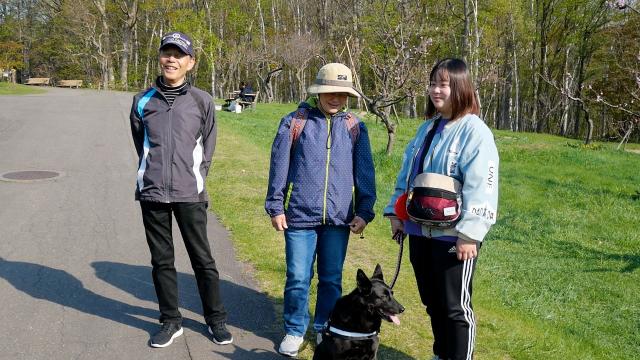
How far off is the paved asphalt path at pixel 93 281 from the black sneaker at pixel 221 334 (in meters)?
0.04

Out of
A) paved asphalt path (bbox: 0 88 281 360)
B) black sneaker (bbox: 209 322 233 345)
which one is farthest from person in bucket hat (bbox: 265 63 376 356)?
paved asphalt path (bbox: 0 88 281 360)

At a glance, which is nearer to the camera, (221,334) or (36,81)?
(221,334)

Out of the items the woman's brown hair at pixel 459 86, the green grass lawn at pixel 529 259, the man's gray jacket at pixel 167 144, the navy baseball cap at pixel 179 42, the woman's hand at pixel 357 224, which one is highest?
the navy baseball cap at pixel 179 42

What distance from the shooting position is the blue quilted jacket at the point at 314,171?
3.58 m

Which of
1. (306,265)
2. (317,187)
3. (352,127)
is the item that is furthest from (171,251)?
(352,127)

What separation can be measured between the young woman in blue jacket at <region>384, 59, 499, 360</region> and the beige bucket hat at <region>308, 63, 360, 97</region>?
1.86 ft

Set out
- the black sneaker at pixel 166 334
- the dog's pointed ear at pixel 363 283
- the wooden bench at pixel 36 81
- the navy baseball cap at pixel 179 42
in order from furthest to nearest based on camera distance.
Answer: the wooden bench at pixel 36 81 → the black sneaker at pixel 166 334 → the navy baseball cap at pixel 179 42 → the dog's pointed ear at pixel 363 283

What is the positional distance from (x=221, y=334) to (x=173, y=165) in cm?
127

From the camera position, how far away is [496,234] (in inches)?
306

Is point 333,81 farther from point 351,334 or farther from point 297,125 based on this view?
point 351,334

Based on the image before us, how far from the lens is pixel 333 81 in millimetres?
3436

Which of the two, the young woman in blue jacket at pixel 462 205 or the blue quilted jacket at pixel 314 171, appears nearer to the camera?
the young woman in blue jacket at pixel 462 205

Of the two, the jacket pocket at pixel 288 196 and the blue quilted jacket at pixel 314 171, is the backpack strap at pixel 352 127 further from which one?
the jacket pocket at pixel 288 196

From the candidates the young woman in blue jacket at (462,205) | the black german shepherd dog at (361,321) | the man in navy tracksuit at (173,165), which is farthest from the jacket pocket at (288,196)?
the young woman in blue jacket at (462,205)
